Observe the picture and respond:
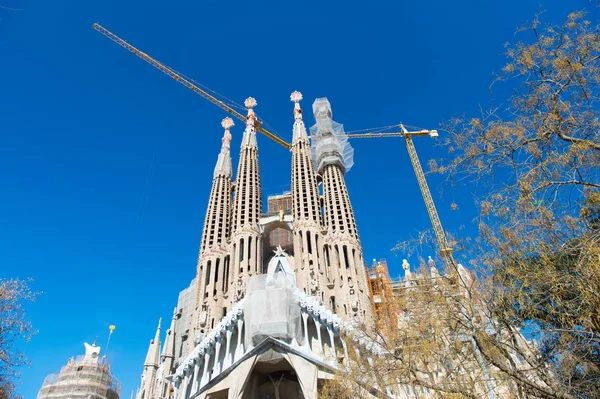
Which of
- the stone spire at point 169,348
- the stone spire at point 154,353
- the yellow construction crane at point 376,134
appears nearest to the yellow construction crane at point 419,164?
the yellow construction crane at point 376,134

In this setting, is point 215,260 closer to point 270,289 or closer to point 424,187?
point 270,289

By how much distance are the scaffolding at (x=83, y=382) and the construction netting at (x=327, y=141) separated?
90.9 ft

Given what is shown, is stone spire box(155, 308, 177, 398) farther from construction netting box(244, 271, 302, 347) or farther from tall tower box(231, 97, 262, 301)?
construction netting box(244, 271, 302, 347)

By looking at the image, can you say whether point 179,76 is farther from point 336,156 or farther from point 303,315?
point 303,315

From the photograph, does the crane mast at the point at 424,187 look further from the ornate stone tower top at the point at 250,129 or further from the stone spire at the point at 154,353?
the stone spire at the point at 154,353

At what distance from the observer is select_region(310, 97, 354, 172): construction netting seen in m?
43.8

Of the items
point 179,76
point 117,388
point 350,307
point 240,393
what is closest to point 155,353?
point 117,388

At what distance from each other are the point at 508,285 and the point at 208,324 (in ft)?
89.0

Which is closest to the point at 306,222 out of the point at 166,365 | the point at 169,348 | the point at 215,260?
the point at 215,260

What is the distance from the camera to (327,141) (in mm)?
45094

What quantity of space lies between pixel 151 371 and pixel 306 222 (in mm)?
21163

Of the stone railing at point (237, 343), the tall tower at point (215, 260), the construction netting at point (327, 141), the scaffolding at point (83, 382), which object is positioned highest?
the construction netting at point (327, 141)

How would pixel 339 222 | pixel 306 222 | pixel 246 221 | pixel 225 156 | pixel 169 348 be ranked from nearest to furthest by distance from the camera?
pixel 339 222, pixel 306 222, pixel 169 348, pixel 246 221, pixel 225 156

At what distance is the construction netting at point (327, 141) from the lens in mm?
43750
